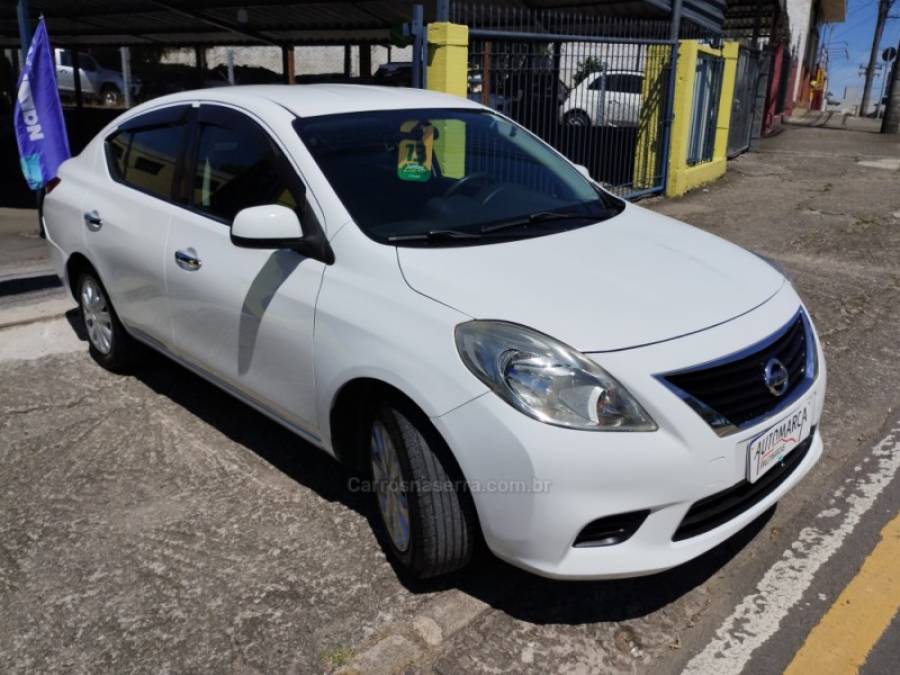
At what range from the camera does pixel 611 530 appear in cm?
247

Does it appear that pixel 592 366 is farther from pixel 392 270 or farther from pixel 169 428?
pixel 169 428

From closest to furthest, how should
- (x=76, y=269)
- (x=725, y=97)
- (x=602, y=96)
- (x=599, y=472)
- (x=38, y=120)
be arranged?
(x=599, y=472) → (x=76, y=269) → (x=38, y=120) → (x=602, y=96) → (x=725, y=97)

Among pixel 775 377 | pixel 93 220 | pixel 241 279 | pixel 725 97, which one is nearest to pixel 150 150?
pixel 93 220

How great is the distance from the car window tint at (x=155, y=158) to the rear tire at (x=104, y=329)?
0.69 meters

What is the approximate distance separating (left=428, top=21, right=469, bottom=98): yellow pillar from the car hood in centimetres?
431

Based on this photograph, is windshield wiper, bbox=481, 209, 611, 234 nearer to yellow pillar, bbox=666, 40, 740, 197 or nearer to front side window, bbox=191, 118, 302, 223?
front side window, bbox=191, 118, 302, 223

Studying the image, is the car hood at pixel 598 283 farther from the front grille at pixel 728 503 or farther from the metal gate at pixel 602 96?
the metal gate at pixel 602 96

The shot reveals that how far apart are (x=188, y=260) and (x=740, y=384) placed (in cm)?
235

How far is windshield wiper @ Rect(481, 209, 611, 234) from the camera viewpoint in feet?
10.5

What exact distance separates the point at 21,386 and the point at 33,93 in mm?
3650

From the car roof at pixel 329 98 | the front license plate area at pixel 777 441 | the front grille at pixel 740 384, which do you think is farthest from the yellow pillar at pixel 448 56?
the front license plate area at pixel 777 441

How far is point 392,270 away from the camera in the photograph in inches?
110

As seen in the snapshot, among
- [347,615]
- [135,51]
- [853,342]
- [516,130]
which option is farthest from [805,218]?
[135,51]

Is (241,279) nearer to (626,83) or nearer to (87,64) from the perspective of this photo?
(626,83)
